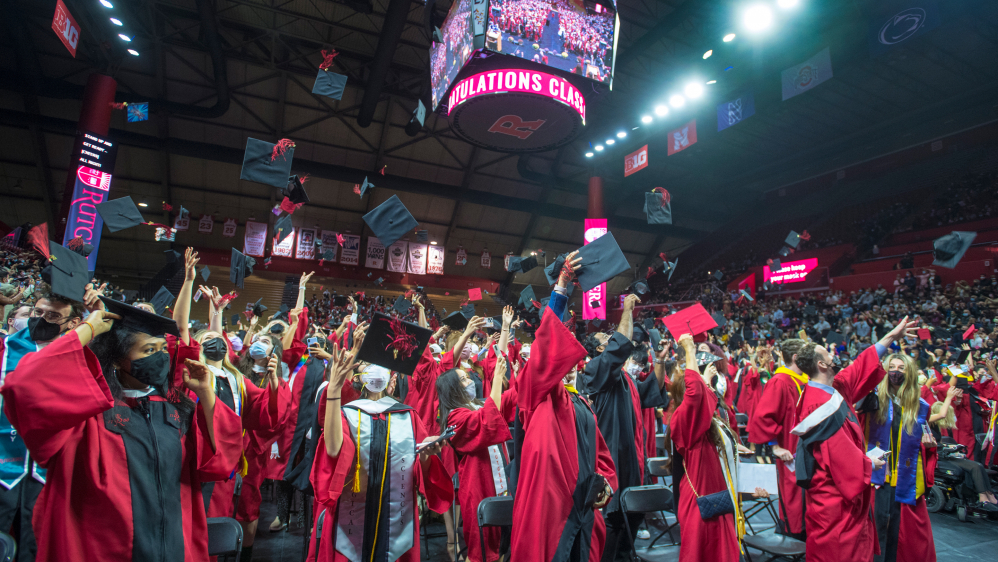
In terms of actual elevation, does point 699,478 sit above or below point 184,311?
below

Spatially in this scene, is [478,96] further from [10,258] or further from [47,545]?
[10,258]

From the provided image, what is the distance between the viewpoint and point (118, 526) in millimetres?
1737

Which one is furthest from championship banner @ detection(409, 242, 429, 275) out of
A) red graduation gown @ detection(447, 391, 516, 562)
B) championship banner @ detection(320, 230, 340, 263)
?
red graduation gown @ detection(447, 391, 516, 562)

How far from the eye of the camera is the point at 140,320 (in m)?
1.94

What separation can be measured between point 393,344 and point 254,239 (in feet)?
64.2

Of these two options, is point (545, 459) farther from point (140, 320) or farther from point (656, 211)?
point (656, 211)

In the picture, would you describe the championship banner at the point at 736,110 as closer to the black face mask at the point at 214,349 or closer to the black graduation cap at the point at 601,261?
the black graduation cap at the point at 601,261

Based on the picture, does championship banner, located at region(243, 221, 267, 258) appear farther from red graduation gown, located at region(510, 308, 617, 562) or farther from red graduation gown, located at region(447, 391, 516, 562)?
red graduation gown, located at region(510, 308, 617, 562)

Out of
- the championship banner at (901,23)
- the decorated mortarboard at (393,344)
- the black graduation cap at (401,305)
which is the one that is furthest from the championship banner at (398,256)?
the decorated mortarboard at (393,344)

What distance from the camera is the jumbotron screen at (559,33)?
7906 mm

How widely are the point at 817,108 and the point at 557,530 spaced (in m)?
19.7

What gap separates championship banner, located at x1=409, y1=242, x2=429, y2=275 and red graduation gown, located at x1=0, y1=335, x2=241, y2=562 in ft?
64.9

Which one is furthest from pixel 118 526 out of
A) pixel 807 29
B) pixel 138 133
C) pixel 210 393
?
pixel 138 133

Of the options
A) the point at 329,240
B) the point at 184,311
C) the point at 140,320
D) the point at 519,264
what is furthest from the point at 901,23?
the point at 329,240
